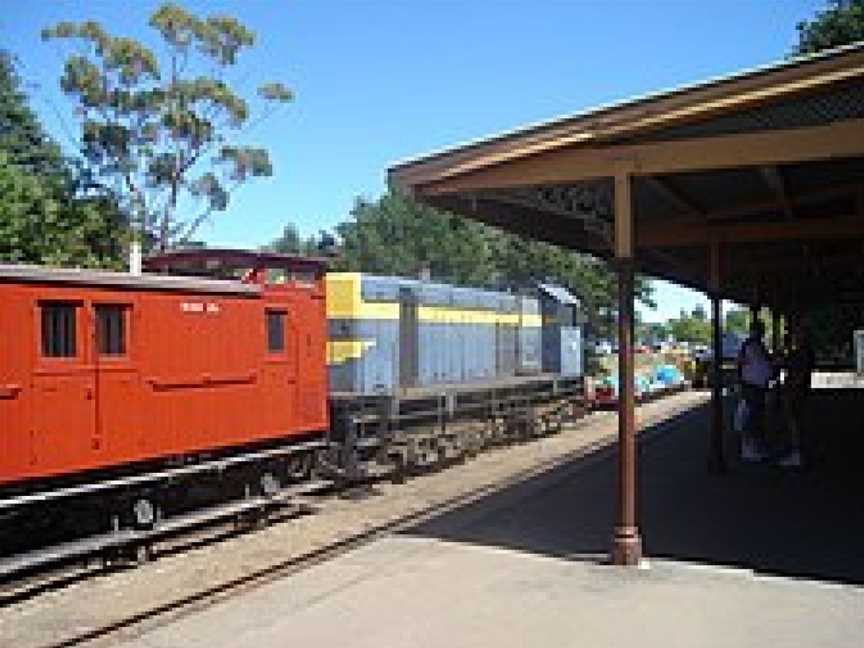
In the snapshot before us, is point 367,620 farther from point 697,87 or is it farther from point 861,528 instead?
point 861,528

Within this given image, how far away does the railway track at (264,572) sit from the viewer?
29.1 feet

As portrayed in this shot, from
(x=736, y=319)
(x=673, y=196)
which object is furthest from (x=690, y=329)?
(x=673, y=196)

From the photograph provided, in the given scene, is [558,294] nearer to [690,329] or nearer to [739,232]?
[739,232]

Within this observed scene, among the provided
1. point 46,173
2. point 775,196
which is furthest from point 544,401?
point 46,173

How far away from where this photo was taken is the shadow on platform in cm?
1092

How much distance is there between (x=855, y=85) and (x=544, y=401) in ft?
61.5

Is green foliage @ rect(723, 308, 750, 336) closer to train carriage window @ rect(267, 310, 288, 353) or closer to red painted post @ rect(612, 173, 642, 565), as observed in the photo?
train carriage window @ rect(267, 310, 288, 353)

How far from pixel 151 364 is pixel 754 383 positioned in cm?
909

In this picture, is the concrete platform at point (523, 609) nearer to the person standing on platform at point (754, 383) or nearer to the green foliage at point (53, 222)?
the person standing on platform at point (754, 383)

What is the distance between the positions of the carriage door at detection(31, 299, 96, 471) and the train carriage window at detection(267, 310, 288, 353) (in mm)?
3717

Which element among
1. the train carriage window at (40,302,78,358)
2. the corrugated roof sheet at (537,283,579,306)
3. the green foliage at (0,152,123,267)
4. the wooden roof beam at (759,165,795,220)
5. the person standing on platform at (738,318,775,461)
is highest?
the green foliage at (0,152,123,267)

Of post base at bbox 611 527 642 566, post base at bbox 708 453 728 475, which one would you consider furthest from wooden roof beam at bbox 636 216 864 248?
post base at bbox 611 527 642 566

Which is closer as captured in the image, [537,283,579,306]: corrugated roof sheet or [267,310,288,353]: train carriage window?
[267,310,288,353]: train carriage window

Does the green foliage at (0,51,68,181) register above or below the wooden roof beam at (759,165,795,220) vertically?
above
